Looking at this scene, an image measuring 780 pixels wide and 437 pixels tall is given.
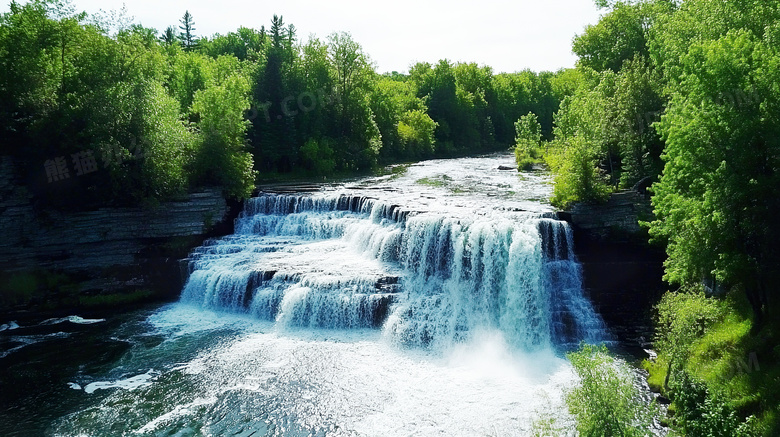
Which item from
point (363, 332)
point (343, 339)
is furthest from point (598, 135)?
point (343, 339)

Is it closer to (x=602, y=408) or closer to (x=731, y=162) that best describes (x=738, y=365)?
(x=731, y=162)

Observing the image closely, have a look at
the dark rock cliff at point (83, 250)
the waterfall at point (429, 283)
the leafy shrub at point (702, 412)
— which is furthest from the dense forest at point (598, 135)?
the waterfall at point (429, 283)

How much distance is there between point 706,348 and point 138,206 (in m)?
27.8

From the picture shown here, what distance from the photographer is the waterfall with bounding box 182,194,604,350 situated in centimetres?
2319

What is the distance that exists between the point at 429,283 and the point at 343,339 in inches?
199

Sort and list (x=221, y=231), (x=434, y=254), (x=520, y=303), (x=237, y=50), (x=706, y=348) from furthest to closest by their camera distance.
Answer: (x=237, y=50), (x=221, y=231), (x=434, y=254), (x=520, y=303), (x=706, y=348)

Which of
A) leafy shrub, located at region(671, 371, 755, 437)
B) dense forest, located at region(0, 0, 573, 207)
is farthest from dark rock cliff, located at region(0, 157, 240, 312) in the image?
leafy shrub, located at region(671, 371, 755, 437)

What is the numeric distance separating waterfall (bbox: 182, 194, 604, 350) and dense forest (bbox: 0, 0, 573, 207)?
683cm

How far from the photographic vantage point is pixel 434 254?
26250 mm

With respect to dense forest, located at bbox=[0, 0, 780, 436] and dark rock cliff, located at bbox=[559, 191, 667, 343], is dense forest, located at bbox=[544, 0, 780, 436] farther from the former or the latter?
dark rock cliff, located at bbox=[559, 191, 667, 343]

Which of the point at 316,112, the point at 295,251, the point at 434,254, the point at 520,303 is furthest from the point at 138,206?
the point at 316,112

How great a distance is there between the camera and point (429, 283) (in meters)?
25.5

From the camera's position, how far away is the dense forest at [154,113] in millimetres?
28062

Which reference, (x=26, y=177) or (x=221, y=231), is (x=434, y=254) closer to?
(x=221, y=231)
